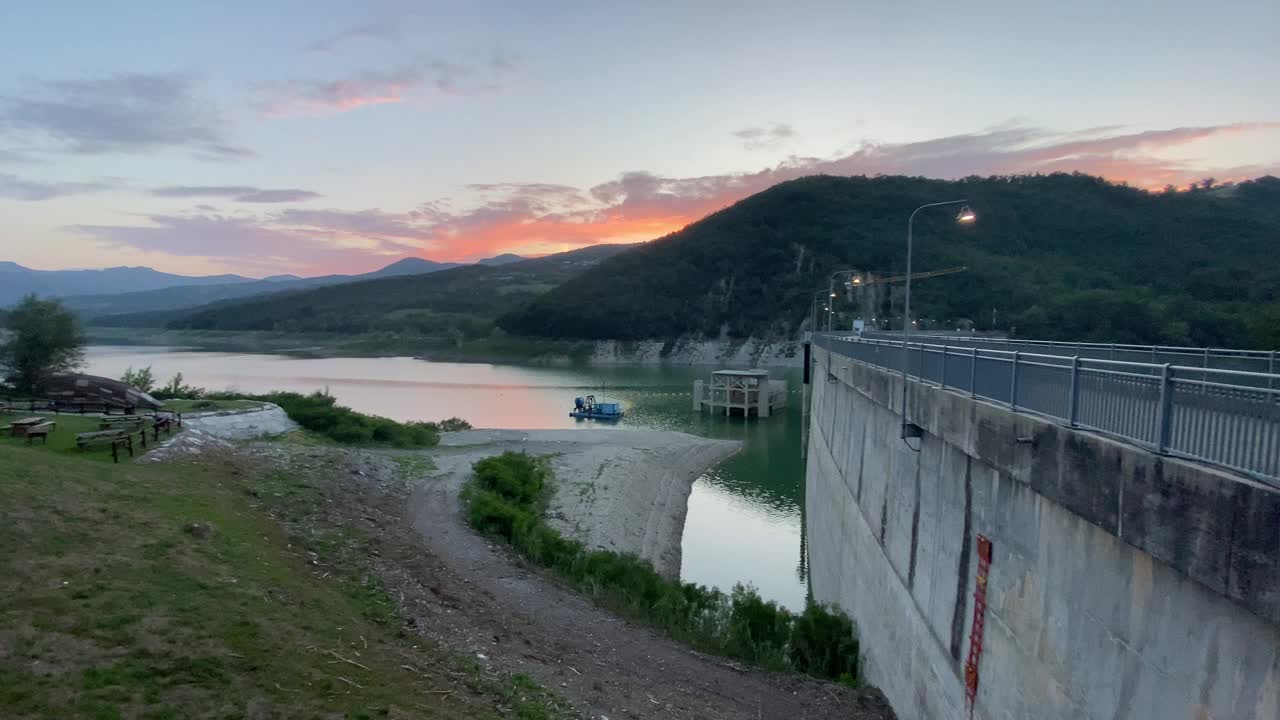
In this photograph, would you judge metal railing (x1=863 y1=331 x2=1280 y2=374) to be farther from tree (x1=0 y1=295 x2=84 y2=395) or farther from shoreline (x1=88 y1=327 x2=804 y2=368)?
shoreline (x1=88 y1=327 x2=804 y2=368)

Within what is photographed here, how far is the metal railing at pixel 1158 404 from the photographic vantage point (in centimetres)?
453

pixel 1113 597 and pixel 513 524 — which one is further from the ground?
pixel 1113 597

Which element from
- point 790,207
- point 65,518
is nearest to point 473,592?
point 65,518

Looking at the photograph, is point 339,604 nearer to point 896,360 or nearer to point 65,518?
point 65,518

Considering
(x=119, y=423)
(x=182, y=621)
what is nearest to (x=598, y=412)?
(x=119, y=423)

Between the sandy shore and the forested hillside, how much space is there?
140 feet

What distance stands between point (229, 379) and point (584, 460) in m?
65.8

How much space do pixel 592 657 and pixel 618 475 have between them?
20399 millimetres

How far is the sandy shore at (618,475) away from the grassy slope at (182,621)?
41.1 ft

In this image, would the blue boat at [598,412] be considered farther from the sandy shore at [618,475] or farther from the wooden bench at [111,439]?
the wooden bench at [111,439]

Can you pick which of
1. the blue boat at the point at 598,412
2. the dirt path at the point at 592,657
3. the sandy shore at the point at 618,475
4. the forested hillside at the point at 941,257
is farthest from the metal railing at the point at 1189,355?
the forested hillside at the point at 941,257

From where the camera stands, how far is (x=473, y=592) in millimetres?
14578

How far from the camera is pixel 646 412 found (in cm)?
6188

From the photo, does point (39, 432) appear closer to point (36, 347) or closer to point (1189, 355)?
point (36, 347)
